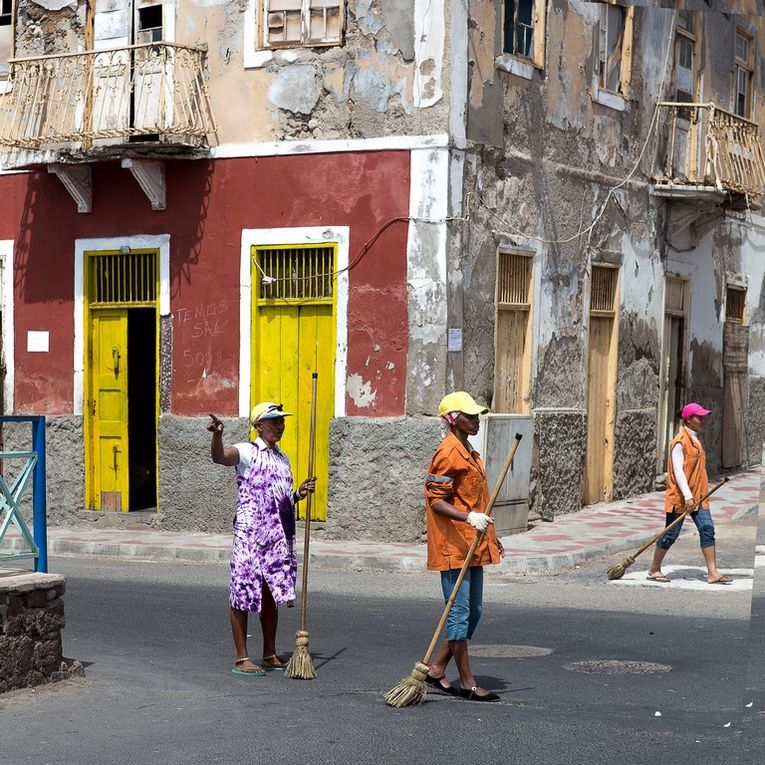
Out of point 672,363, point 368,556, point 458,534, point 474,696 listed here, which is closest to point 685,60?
point 672,363

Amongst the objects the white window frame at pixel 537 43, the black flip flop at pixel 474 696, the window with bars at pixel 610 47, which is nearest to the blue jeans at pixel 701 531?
the black flip flop at pixel 474 696

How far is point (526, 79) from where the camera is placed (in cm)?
1658

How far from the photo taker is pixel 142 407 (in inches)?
715

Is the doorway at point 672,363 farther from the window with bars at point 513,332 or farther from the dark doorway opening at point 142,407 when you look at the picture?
the dark doorway opening at point 142,407

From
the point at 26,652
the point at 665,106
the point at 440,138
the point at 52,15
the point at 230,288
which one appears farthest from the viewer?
the point at 665,106

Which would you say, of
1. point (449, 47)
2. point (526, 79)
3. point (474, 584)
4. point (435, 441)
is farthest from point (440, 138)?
point (474, 584)

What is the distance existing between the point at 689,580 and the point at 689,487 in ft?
2.91

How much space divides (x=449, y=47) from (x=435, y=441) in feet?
12.9

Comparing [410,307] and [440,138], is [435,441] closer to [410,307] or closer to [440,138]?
[410,307]

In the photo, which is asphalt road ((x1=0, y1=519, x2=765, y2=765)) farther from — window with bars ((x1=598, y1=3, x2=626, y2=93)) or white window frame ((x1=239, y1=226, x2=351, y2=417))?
window with bars ((x1=598, y1=3, x2=626, y2=93))

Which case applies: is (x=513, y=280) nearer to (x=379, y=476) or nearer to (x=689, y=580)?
(x=379, y=476)

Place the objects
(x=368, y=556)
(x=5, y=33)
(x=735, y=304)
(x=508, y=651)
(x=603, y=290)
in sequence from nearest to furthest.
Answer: (x=508, y=651), (x=368, y=556), (x=5, y=33), (x=603, y=290), (x=735, y=304)

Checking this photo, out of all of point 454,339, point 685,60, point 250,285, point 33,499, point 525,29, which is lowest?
point 33,499

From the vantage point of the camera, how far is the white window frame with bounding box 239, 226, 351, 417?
15680mm
